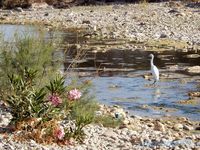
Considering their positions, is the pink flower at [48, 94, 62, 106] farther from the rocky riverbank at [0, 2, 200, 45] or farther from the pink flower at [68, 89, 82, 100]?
the rocky riverbank at [0, 2, 200, 45]

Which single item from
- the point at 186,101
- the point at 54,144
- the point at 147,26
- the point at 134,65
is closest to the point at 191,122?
the point at 186,101

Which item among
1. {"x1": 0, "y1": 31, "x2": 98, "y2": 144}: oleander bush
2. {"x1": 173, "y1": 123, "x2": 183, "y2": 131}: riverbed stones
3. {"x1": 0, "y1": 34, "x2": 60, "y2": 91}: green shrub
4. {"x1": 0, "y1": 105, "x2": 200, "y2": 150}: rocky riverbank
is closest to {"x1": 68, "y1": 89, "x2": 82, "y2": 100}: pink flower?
{"x1": 0, "y1": 31, "x2": 98, "y2": 144}: oleander bush

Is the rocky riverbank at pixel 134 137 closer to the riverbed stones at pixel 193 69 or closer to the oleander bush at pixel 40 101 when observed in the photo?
the oleander bush at pixel 40 101

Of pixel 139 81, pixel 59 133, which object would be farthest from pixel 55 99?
pixel 139 81

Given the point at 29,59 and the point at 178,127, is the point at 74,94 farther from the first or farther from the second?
the point at 178,127

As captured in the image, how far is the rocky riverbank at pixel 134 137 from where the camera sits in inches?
344

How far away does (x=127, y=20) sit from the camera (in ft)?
105

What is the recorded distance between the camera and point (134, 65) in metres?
20.3

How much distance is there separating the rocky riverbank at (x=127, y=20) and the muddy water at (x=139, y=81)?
3.54 metres

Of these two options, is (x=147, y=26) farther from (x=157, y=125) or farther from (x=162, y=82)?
(x=157, y=125)

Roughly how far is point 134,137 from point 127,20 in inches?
879

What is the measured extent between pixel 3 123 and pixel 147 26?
20.2 metres

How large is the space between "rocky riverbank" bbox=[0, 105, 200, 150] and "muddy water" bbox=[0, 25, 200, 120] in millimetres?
1448

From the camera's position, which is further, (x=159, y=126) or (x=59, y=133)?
(x=159, y=126)
